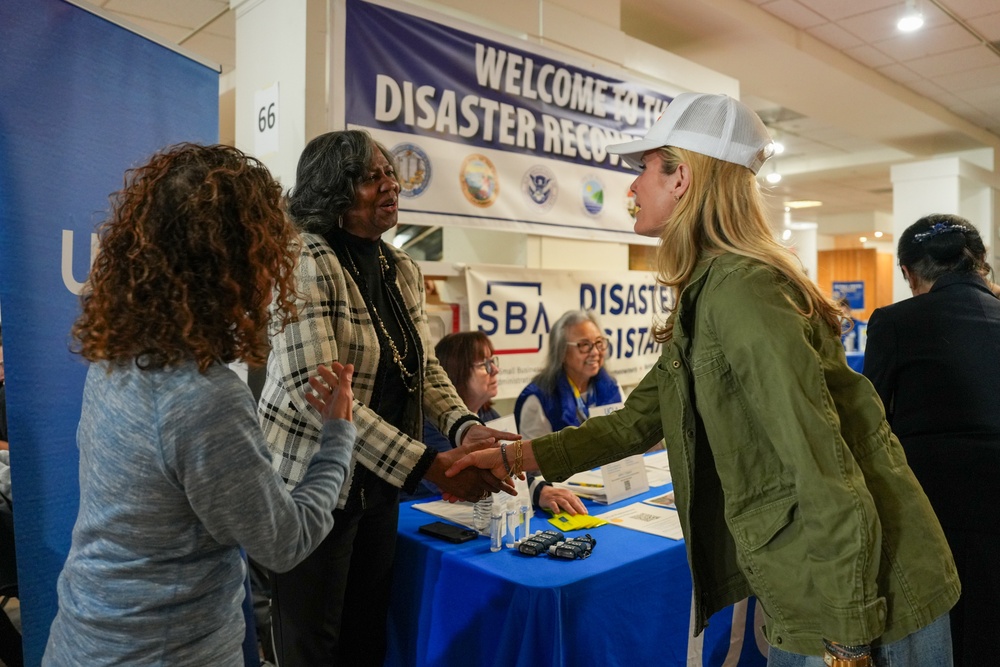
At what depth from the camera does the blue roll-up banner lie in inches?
65.2

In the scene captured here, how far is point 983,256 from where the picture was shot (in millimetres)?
2184

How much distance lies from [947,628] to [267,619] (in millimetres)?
2273

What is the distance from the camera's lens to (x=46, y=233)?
5.64 feet

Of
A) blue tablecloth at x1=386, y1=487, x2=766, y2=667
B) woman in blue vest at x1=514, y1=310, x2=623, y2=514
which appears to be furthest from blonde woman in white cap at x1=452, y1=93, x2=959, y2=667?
woman in blue vest at x1=514, y1=310, x2=623, y2=514

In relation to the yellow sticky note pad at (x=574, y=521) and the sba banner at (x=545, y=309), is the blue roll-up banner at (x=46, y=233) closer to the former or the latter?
the yellow sticky note pad at (x=574, y=521)

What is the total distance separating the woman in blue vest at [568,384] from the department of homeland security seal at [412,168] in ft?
2.62

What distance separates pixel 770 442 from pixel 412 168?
2.20 metres

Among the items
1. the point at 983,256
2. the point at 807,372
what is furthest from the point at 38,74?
the point at 983,256

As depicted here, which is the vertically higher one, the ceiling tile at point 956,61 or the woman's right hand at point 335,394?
the ceiling tile at point 956,61

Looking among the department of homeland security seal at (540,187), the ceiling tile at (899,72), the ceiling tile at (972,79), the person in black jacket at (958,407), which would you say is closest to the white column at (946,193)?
the ceiling tile at (972,79)

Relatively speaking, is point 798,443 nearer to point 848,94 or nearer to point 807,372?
point 807,372

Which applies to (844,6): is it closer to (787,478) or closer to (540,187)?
(540,187)

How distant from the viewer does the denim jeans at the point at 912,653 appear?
3.78 feet

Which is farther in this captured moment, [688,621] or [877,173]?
[877,173]
